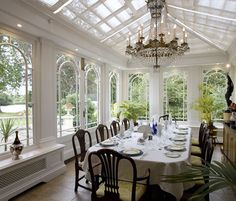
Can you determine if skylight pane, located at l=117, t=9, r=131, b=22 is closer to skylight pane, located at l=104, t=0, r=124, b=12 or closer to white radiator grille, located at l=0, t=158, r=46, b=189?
skylight pane, located at l=104, t=0, r=124, b=12

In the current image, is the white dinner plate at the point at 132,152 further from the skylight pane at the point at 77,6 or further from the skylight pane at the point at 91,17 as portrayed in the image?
the skylight pane at the point at 91,17

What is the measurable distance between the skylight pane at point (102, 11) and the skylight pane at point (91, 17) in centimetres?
12

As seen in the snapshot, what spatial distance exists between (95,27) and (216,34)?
3.20 metres

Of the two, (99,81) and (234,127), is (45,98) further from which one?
(234,127)

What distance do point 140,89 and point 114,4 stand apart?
4.24m

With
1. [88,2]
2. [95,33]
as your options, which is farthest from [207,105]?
[88,2]

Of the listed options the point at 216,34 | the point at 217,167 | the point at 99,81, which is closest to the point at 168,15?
the point at 216,34

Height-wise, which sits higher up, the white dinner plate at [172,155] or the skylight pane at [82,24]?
the skylight pane at [82,24]

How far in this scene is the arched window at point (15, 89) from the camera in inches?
130

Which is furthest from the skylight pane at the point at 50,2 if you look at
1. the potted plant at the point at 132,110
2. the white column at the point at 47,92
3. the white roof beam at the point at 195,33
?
the potted plant at the point at 132,110

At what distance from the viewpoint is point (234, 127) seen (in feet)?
14.2

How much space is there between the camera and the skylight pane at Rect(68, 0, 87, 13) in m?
3.77

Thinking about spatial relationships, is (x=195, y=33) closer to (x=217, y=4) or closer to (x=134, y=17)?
(x=134, y=17)

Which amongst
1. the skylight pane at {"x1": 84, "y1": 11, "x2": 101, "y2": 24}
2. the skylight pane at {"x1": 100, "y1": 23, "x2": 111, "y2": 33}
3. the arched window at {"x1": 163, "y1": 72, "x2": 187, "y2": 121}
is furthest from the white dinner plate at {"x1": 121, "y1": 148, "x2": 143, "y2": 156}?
the arched window at {"x1": 163, "y1": 72, "x2": 187, "y2": 121}
